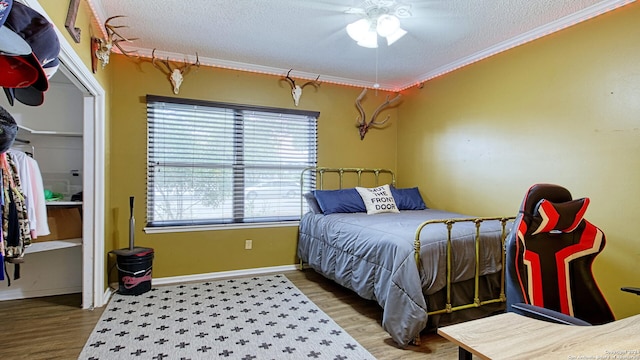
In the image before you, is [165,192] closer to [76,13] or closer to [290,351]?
[76,13]

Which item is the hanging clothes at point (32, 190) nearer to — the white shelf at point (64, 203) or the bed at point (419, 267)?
the white shelf at point (64, 203)

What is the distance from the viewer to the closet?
3.01m

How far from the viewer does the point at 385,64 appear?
378 cm

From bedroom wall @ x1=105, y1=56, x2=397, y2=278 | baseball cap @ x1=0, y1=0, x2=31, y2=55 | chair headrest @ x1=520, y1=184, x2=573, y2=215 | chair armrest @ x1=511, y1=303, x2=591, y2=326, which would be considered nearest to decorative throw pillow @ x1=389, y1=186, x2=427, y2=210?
bedroom wall @ x1=105, y1=56, x2=397, y2=278

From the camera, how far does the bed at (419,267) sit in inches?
86.4

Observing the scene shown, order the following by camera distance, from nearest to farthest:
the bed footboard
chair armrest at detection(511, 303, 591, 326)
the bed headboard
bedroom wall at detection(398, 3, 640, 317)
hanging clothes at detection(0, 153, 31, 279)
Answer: chair armrest at detection(511, 303, 591, 326)
hanging clothes at detection(0, 153, 31, 279)
the bed footboard
bedroom wall at detection(398, 3, 640, 317)
the bed headboard

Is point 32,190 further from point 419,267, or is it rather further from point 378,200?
point 378,200

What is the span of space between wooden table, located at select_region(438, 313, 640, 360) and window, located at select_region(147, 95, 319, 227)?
320 cm

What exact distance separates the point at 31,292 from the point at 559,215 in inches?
163

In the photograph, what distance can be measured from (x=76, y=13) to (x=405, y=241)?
2577 mm

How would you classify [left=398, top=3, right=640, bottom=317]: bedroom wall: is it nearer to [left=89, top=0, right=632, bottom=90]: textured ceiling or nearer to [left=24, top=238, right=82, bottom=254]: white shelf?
[left=89, top=0, right=632, bottom=90]: textured ceiling

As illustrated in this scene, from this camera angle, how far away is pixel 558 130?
2.79 metres

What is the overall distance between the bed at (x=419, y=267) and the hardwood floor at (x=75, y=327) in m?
0.13

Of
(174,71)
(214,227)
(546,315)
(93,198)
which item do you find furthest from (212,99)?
(546,315)
